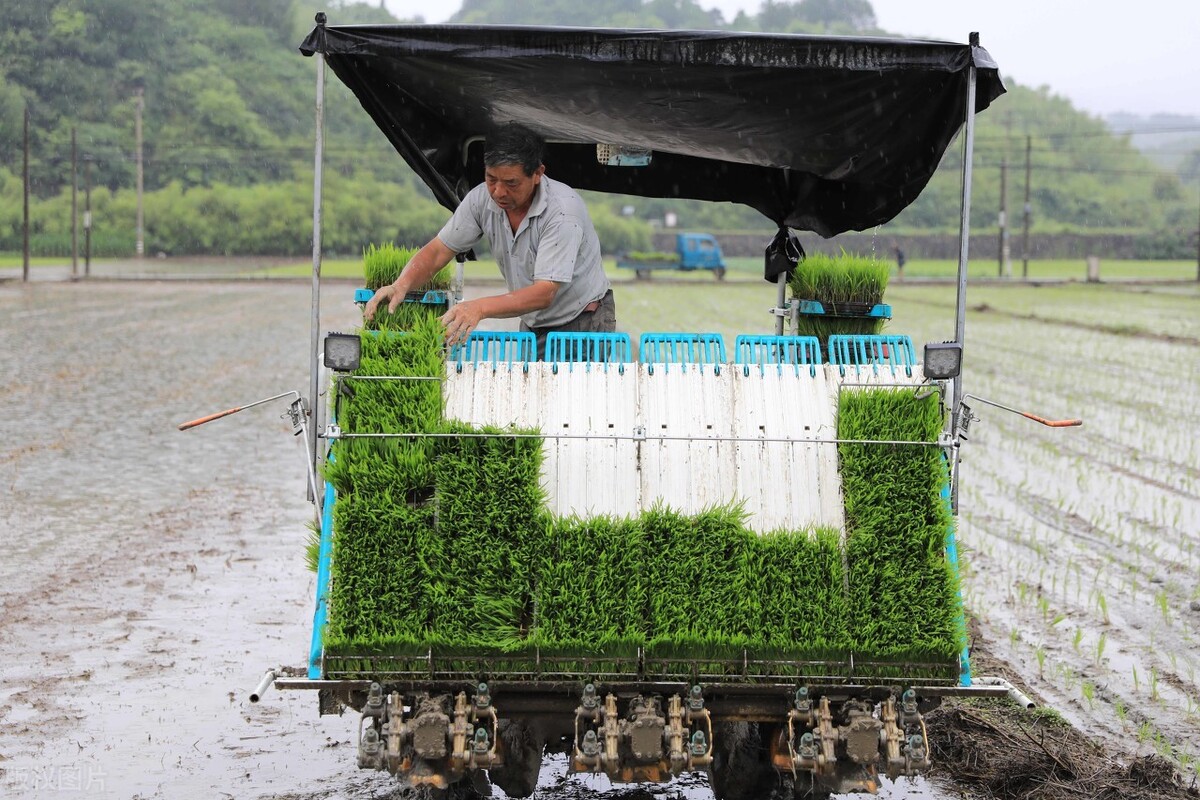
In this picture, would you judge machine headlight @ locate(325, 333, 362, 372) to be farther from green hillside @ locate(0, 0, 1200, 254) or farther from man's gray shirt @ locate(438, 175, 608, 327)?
green hillside @ locate(0, 0, 1200, 254)

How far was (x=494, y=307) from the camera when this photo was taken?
5074 mm

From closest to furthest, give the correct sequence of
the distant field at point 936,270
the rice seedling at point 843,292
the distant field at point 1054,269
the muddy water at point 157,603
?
the muddy water at point 157,603 < the rice seedling at point 843,292 < the distant field at point 936,270 < the distant field at point 1054,269

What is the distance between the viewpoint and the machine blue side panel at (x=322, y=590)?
4547 millimetres

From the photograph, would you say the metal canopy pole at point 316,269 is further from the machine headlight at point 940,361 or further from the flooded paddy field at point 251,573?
the machine headlight at point 940,361

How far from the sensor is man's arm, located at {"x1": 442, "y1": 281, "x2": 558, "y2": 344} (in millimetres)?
4824

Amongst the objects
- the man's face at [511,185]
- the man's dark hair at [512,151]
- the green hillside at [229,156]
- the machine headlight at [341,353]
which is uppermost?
the green hillside at [229,156]

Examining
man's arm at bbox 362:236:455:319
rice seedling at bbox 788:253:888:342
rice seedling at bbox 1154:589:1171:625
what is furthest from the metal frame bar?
rice seedling at bbox 1154:589:1171:625

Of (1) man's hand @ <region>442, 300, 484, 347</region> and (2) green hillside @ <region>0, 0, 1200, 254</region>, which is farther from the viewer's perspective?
(2) green hillside @ <region>0, 0, 1200, 254</region>

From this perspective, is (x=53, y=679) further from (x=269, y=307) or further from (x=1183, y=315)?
(x=1183, y=315)

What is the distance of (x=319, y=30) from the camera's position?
→ 4738 millimetres

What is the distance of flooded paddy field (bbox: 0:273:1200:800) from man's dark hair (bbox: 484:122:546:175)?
2.43 m

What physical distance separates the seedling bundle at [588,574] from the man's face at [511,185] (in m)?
1.05

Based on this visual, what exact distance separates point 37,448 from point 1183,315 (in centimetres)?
2872

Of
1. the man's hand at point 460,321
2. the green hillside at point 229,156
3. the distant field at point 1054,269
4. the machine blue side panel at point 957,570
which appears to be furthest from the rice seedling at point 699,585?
the green hillside at point 229,156
